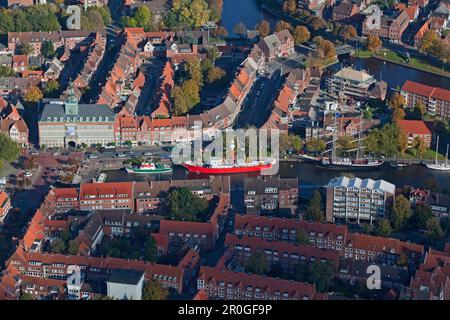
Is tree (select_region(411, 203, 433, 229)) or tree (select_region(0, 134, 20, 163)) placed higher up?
tree (select_region(0, 134, 20, 163))

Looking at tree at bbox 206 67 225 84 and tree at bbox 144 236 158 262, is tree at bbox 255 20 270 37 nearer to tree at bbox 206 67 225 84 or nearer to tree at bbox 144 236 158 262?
tree at bbox 206 67 225 84

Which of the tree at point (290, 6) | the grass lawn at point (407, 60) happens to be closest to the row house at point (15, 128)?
the grass lawn at point (407, 60)

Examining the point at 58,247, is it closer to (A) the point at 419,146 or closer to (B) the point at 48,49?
(A) the point at 419,146

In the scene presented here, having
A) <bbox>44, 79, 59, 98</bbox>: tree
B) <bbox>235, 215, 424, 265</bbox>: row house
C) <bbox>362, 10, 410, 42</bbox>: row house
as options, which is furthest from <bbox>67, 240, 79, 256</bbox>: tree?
<bbox>362, 10, 410, 42</bbox>: row house

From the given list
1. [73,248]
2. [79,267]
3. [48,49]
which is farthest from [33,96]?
[79,267]

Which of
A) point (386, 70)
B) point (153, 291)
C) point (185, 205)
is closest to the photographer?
point (153, 291)

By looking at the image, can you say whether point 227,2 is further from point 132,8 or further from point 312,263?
point 312,263

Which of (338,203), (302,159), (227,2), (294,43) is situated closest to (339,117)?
(302,159)

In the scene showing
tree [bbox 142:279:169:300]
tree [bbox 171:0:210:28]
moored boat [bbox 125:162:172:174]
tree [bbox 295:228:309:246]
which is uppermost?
tree [bbox 171:0:210:28]
